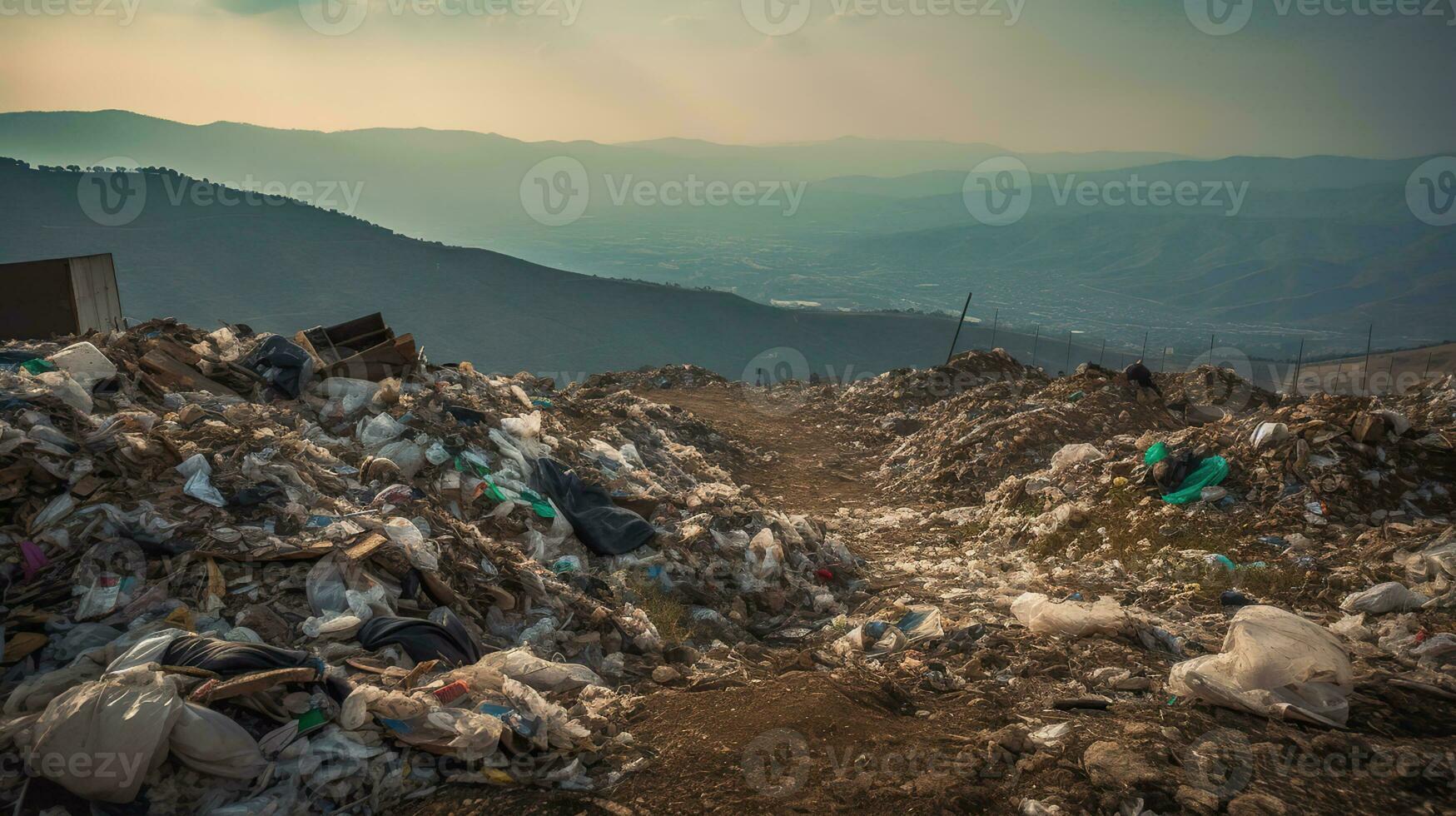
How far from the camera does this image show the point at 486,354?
105ft

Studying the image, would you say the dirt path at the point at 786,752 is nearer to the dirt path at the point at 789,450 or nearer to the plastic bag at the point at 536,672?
the plastic bag at the point at 536,672

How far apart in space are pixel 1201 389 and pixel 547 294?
97.2ft

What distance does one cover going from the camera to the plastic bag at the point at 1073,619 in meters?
4.66

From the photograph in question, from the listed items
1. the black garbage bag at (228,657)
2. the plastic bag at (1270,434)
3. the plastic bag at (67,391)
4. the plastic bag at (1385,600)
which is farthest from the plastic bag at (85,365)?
the plastic bag at (1270,434)

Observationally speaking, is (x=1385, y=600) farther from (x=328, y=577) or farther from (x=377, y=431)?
(x=377, y=431)

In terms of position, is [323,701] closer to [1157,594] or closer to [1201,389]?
[1157,594]

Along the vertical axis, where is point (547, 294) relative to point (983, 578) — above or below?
above

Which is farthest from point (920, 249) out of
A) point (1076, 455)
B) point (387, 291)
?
point (1076, 455)

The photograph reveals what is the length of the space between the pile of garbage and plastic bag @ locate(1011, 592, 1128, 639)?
6.08 feet

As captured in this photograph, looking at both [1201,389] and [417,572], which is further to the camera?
[1201,389]

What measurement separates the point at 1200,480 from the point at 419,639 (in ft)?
24.7

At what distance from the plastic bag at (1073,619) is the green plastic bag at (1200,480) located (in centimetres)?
305

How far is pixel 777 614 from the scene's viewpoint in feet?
20.0

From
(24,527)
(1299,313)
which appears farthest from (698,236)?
(24,527)
